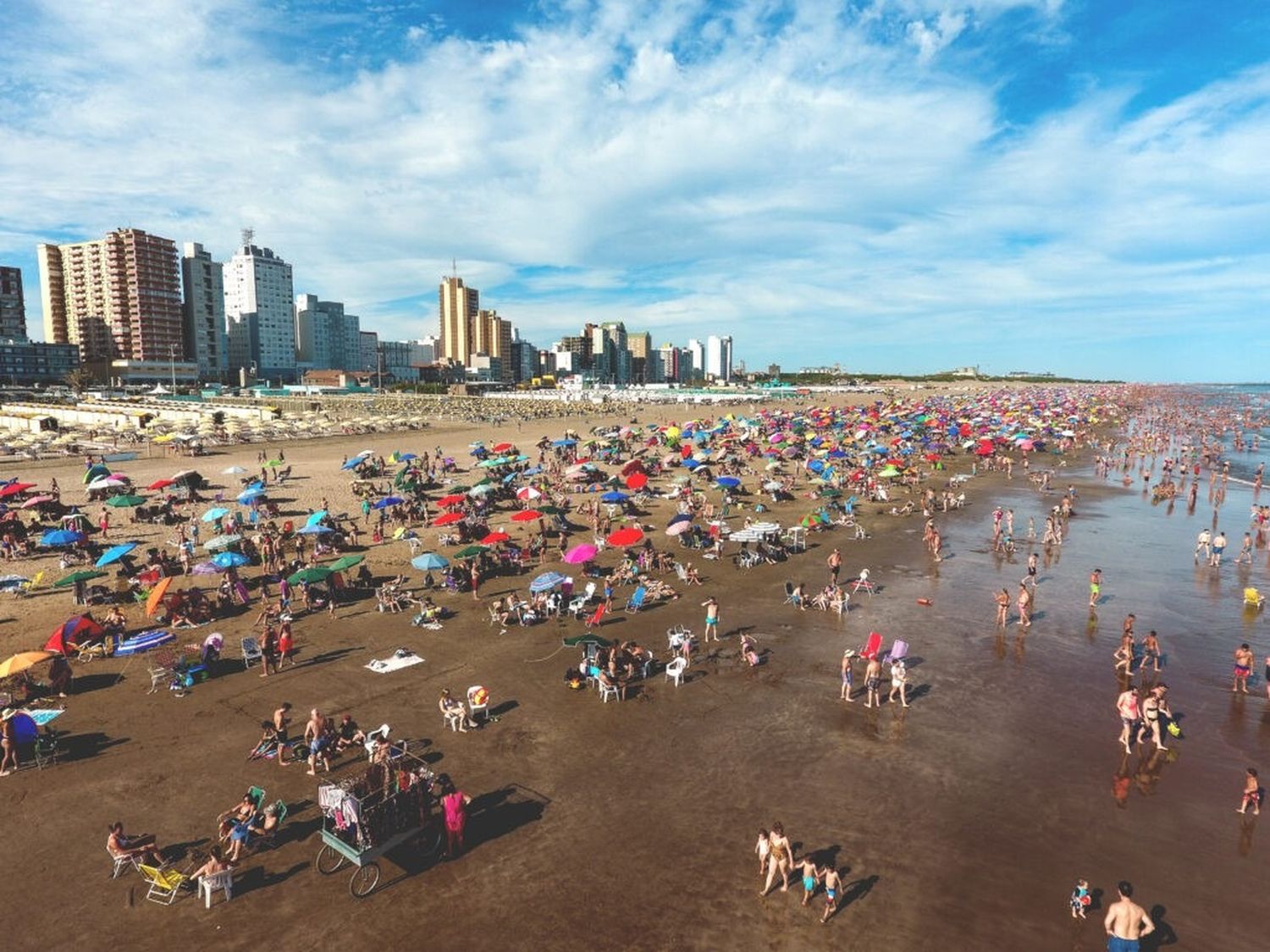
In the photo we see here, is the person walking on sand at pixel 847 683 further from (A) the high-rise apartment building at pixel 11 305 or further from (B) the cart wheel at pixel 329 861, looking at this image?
(A) the high-rise apartment building at pixel 11 305

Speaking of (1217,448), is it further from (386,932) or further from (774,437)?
(386,932)

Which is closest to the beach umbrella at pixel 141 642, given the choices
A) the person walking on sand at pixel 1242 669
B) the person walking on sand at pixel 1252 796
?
the person walking on sand at pixel 1252 796

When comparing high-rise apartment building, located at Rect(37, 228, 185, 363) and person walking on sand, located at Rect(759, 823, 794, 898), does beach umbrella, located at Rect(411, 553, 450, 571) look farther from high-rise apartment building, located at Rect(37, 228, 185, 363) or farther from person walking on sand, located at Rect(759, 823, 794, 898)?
high-rise apartment building, located at Rect(37, 228, 185, 363)

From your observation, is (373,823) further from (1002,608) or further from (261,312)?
(261,312)

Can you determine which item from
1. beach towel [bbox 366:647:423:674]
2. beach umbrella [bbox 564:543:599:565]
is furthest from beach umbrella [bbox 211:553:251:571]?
beach umbrella [bbox 564:543:599:565]

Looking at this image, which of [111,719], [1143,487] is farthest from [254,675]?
[1143,487]
